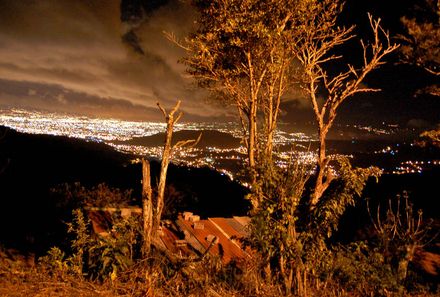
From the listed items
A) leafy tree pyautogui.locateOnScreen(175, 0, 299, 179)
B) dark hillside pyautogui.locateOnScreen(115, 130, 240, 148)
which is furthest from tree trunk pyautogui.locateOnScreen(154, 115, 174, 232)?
dark hillside pyautogui.locateOnScreen(115, 130, 240, 148)

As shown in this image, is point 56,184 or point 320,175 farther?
point 56,184

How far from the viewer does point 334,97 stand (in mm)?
10492

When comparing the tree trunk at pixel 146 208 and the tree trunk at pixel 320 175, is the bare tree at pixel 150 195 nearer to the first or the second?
the tree trunk at pixel 146 208

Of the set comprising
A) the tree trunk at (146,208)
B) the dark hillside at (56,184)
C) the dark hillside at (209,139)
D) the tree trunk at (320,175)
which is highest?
the dark hillside at (209,139)

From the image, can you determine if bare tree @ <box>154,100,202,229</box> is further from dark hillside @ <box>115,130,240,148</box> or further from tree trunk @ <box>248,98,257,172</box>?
dark hillside @ <box>115,130,240,148</box>

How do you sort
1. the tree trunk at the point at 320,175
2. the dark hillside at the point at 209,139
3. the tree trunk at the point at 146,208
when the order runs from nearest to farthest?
the tree trunk at the point at 146,208 → the tree trunk at the point at 320,175 → the dark hillside at the point at 209,139

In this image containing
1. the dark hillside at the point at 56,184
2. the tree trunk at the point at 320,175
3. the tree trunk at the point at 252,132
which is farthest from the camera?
the dark hillside at the point at 56,184

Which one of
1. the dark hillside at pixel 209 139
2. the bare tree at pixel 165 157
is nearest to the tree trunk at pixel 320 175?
the bare tree at pixel 165 157

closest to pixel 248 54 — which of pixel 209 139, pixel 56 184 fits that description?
pixel 56 184

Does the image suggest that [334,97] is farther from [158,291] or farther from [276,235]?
[158,291]

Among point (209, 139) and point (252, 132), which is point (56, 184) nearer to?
point (252, 132)

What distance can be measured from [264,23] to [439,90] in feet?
29.6

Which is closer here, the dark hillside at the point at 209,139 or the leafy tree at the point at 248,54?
the leafy tree at the point at 248,54

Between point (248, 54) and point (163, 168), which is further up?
point (248, 54)
